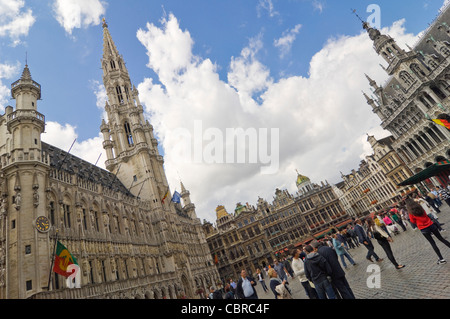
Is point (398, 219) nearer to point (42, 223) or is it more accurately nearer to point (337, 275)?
point (337, 275)

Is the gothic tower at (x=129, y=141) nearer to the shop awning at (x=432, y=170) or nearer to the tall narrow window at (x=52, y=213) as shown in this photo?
the tall narrow window at (x=52, y=213)

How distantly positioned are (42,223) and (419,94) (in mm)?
53177

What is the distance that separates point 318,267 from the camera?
693cm

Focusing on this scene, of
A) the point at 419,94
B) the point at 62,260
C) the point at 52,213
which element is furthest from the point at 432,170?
the point at 52,213

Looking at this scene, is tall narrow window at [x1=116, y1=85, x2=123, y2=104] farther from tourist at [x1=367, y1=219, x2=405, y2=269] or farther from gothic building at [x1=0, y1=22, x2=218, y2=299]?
tourist at [x1=367, y1=219, x2=405, y2=269]

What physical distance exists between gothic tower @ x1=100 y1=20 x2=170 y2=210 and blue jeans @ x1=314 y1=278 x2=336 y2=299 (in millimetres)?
38041

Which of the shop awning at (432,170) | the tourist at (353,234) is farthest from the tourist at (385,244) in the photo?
the shop awning at (432,170)

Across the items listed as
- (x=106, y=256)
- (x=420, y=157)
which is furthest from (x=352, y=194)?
(x=106, y=256)

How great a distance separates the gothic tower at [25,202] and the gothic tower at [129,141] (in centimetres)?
2113

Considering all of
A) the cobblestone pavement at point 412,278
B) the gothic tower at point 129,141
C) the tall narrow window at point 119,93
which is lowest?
the cobblestone pavement at point 412,278

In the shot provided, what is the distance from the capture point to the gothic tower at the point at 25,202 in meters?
18.3

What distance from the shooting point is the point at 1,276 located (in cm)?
1828

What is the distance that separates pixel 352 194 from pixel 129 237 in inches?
2883
